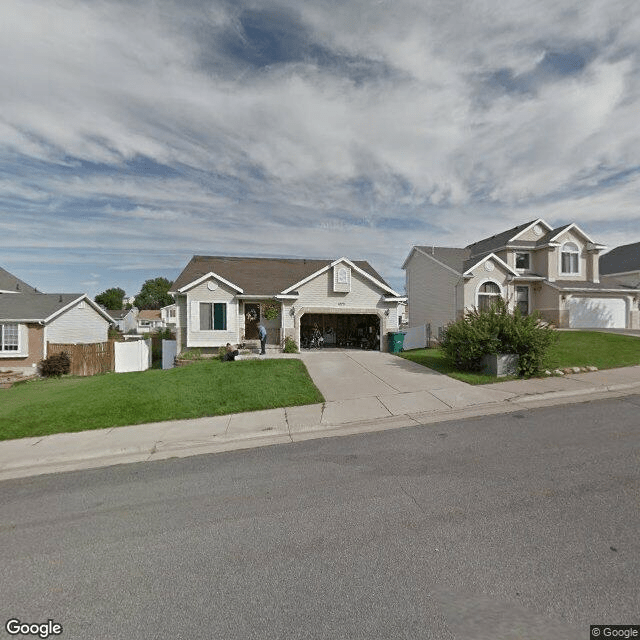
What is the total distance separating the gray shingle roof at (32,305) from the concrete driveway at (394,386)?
61.7ft

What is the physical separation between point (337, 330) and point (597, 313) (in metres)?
18.7

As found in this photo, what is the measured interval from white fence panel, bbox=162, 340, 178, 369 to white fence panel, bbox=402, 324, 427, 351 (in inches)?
511

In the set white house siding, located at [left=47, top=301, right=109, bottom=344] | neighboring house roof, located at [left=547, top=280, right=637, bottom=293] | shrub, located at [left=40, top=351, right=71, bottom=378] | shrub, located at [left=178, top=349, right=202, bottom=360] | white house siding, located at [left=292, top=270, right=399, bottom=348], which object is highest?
neighboring house roof, located at [left=547, top=280, right=637, bottom=293]

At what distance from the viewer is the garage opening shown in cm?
2120

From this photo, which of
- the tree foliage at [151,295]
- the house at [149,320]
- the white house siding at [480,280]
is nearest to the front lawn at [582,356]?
the white house siding at [480,280]

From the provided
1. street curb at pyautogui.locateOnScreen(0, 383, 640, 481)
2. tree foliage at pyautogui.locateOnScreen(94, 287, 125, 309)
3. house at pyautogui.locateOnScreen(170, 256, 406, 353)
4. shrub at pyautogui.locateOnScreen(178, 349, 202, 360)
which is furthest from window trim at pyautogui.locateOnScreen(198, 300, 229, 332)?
tree foliage at pyautogui.locateOnScreen(94, 287, 125, 309)

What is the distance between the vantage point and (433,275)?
2436cm

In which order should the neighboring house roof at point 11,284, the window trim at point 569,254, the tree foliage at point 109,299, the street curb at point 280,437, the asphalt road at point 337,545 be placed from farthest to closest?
1. the tree foliage at point 109,299
2. the neighboring house roof at point 11,284
3. the window trim at point 569,254
4. the street curb at point 280,437
5. the asphalt road at point 337,545

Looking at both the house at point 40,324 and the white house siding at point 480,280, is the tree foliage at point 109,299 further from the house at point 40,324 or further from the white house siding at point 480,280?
the white house siding at point 480,280

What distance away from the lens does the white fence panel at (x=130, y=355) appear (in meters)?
18.9

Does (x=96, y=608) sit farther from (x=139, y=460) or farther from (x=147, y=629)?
(x=139, y=460)

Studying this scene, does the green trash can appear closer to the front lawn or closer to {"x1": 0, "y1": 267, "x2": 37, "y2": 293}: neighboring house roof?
the front lawn

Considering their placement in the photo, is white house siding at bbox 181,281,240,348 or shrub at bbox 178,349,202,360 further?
white house siding at bbox 181,281,240,348

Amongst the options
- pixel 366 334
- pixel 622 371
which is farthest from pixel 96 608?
pixel 366 334
